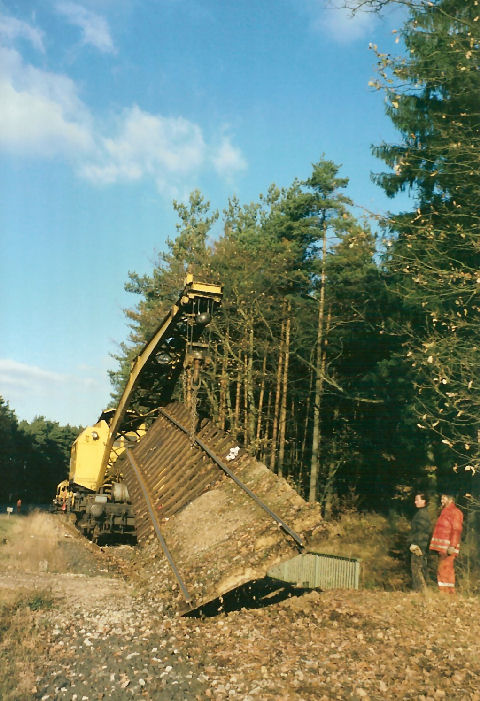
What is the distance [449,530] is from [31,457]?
6042 centimetres

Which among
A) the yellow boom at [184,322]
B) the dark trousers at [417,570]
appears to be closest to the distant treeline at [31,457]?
the yellow boom at [184,322]

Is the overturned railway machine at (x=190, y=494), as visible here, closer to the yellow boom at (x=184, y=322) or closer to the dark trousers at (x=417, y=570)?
the yellow boom at (x=184, y=322)

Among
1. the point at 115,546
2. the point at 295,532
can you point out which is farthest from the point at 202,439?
the point at 115,546

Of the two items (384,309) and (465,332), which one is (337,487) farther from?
(465,332)

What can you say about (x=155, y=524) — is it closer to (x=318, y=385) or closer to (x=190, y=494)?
(x=190, y=494)

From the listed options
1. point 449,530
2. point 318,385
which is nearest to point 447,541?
point 449,530

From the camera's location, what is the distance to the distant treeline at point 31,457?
186 ft

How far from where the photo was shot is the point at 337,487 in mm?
27172

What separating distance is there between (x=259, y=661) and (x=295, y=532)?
77.7 inches

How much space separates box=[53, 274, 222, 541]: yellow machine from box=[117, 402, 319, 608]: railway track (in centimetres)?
160

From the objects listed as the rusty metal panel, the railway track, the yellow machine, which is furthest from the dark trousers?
the yellow machine

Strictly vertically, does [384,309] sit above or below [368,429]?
above

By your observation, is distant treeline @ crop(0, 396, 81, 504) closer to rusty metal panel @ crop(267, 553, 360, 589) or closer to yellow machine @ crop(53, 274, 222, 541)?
yellow machine @ crop(53, 274, 222, 541)

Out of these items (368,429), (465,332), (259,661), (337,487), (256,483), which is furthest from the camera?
(337,487)
